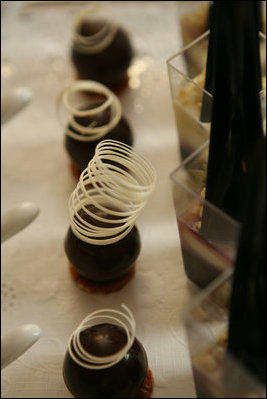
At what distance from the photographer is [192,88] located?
73 centimetres

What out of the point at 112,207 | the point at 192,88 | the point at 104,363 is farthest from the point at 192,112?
the point at 104,363

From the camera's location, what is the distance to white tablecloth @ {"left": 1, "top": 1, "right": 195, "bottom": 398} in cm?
68

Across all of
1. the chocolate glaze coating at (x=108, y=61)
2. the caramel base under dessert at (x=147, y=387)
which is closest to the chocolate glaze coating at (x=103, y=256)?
the caramel base under dessert at (x=147, y=387)

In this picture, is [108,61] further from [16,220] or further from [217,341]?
[217,341]

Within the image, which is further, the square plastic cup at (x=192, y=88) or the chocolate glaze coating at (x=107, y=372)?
the square plastic cup at (x=192, y=88)

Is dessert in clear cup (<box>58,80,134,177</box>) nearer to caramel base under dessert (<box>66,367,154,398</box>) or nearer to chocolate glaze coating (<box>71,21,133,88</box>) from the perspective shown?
chocolate glaze coating (<box>71,21,133,88</box>)

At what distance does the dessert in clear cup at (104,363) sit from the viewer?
1.95 feet

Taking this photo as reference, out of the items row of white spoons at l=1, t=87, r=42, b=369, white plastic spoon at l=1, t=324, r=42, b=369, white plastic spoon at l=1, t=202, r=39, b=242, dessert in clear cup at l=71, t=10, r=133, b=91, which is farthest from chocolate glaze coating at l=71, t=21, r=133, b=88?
white plastic spoon at l=1, t=324, r=42, b=369

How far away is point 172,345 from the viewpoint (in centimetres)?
67

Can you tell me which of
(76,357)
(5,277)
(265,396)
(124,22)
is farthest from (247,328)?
(124,22)

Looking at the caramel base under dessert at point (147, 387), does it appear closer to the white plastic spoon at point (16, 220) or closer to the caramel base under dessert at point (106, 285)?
the caramel base under dessert at point (106, 285)

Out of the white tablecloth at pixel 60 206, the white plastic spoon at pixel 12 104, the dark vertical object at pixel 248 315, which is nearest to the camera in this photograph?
the dark vertical object at pixel 248 315

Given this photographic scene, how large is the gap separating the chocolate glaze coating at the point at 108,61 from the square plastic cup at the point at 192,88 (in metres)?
0.16

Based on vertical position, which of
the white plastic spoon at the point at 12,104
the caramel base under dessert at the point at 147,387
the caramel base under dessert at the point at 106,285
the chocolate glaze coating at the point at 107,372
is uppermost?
the white plastic spoon at the point at 12,104
